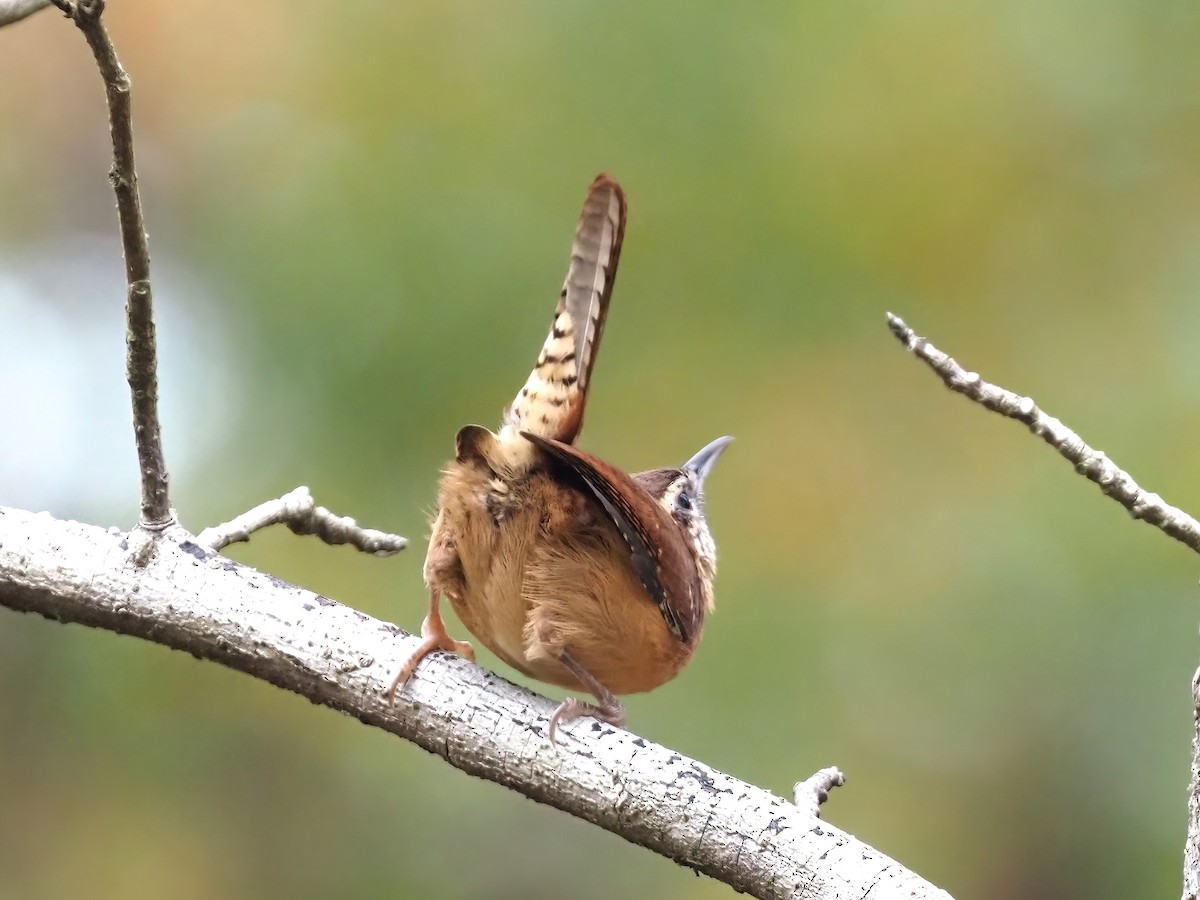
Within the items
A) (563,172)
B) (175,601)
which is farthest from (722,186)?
(175,601)

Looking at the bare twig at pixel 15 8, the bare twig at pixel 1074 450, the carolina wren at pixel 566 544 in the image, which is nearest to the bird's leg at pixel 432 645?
the carolina wren at pixel 566 544

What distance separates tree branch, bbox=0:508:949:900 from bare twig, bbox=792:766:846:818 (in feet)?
0.25

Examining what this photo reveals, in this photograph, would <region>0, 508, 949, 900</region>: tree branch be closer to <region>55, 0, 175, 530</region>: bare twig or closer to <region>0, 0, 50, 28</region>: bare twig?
<region>55, 0, 175, 530</region>: bare twig

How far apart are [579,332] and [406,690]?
85 centimetres

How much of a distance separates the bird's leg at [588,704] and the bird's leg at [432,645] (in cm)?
Result: 21

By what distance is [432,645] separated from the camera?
204cm

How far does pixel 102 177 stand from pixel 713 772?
341 cm

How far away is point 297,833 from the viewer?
3.68 metres

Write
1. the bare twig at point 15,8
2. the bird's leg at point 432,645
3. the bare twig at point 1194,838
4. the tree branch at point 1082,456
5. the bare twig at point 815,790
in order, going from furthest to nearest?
the bare twig at point 15,8, the bird's leg at point 432,645, the bare twig at point 815,790, the tree branch at point 1082,456, the bare twig at point 1194,838

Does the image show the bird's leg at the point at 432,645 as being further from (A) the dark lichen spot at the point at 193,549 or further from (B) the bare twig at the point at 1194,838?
(B) the bare twig at the point at 1194,838

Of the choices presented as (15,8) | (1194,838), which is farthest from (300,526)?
(1194,838)

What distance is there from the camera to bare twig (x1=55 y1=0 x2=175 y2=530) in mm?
1602

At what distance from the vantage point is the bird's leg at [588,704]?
6.47ft

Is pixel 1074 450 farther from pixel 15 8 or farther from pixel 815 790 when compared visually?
pixel 15 8
